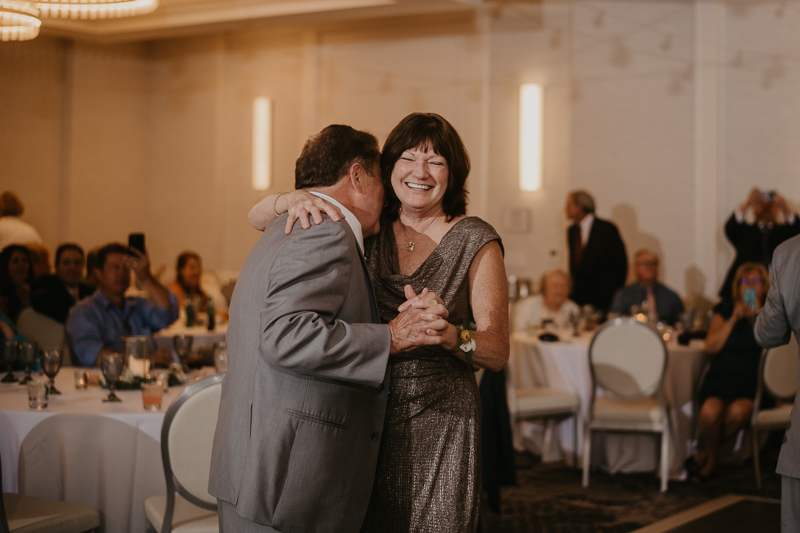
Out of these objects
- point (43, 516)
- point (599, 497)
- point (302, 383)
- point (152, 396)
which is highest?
point (302, 383)

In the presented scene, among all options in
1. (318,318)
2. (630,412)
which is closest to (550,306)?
(630,412)

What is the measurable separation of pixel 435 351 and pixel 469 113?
20.4ft

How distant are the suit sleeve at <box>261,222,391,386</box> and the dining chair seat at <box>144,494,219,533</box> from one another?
124 cm

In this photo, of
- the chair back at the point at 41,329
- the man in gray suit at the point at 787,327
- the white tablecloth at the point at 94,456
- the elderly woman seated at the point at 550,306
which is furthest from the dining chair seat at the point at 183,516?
the elderly woman seated at the point at 550,306

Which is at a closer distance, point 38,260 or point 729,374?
point 729,374

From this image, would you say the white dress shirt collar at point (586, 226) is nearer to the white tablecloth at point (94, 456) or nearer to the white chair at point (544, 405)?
the white chair at point (544, 405)

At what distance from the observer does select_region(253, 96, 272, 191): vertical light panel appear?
8.95 metres

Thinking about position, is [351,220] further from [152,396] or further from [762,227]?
[762,227]

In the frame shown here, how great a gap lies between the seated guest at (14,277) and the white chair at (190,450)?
137 inches

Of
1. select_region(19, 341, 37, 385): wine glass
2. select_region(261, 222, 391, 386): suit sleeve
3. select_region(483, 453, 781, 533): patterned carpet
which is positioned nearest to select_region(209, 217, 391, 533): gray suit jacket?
select_region(261, 222, 391, 386): suit sleeve

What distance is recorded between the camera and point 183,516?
267 centimetres

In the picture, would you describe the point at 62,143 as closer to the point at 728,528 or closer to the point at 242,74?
the point at 242,74

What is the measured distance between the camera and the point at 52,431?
281cm

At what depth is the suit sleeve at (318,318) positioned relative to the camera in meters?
1.57
